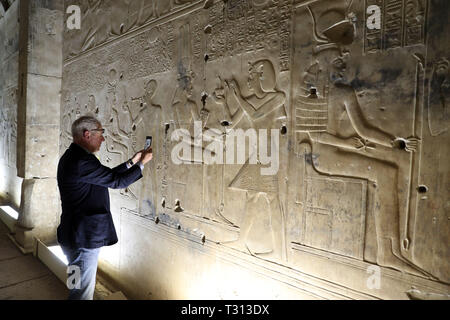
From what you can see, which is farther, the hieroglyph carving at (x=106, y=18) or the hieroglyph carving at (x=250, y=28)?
the hieroglyph carving at (x=106, y=18)

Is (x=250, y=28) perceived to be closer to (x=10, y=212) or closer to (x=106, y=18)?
(x=106, y=18)

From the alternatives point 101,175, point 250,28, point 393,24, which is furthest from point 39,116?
point 393,24

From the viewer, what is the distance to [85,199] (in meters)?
2.20

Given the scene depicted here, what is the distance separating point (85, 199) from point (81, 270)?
1.89 feet

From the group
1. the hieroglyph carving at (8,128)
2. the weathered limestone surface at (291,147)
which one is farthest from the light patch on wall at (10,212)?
the weathered limestone surface at (291,147)

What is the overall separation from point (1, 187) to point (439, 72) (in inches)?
324

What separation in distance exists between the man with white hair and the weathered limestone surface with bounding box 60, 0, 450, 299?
0.62 metres

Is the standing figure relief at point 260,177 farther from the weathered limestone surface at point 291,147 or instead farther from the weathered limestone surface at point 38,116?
the weathered limestone surface at point 38,116

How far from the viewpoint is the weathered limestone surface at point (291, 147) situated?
1378mm

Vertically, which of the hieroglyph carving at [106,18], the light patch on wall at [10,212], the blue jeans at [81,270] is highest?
the hieroglyph carving at [106,18]

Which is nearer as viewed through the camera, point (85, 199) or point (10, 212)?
point (85, 199)

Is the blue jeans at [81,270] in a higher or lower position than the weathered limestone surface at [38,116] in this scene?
lower

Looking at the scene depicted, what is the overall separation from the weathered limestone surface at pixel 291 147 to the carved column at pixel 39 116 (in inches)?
87.3

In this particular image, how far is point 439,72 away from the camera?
1312 mm
